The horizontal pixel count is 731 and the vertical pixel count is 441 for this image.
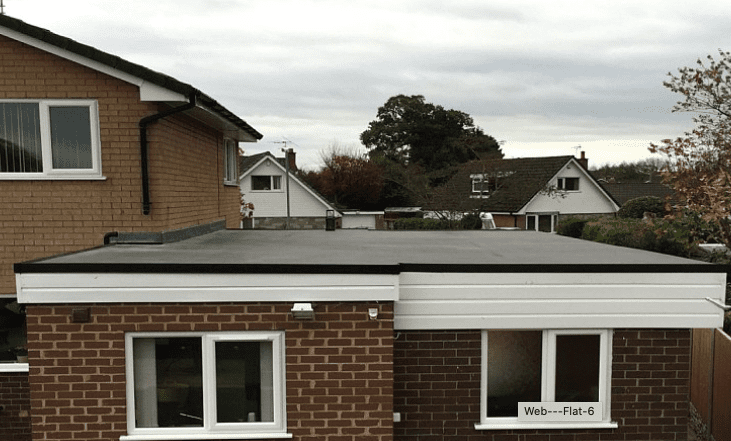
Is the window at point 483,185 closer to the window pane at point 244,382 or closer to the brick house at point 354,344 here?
the brick house at point 354,344

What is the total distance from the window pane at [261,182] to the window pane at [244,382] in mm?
29336

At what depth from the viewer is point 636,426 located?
632 cm

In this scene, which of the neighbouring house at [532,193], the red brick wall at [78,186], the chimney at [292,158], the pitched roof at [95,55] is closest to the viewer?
the pitched roof at [95,55]

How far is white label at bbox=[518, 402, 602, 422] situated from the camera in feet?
20.3

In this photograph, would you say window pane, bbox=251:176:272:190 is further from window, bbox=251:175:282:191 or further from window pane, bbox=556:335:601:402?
window pane, bbox=556:335:601:402

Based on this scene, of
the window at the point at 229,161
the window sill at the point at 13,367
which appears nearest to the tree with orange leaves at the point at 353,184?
the window at the point at 229,161

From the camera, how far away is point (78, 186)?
8.19m

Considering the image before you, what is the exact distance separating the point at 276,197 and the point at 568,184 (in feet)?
61.8

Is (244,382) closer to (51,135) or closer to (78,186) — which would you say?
(78,186)

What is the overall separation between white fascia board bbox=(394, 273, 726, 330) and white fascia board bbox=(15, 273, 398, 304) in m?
0.55

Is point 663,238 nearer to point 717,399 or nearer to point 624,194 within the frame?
point 717,399

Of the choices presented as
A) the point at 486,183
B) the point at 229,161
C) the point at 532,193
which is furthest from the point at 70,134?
the point at 532,193

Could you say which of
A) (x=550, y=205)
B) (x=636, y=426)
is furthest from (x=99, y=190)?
(x=550, y=205)

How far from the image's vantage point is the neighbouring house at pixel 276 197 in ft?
111
